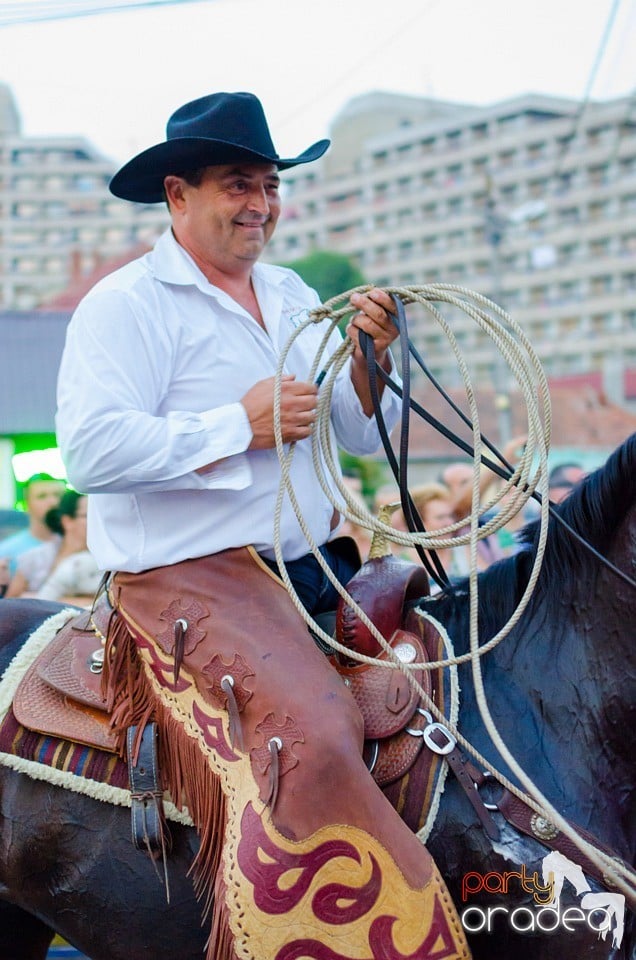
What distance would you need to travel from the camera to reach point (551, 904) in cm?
232

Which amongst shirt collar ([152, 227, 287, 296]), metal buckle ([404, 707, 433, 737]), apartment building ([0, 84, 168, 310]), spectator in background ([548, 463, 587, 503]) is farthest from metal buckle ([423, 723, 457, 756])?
apartment building ([0, 84, 168, 310])

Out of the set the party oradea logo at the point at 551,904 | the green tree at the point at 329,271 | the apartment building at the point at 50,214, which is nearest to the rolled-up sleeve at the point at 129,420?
the party oradea logo at the point at 551,904

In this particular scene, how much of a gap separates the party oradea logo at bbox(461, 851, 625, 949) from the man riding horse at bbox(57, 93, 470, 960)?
0.46 feet

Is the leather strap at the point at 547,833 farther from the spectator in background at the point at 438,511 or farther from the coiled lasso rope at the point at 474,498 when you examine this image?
the spectator in background at the point at 438,511

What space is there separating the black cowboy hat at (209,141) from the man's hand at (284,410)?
61cm

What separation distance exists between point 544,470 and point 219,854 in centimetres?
123

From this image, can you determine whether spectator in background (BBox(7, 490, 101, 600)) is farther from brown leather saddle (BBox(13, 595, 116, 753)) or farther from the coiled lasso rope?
the coiled lasso rope

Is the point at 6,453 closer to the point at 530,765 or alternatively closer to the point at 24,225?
the point at 530,765

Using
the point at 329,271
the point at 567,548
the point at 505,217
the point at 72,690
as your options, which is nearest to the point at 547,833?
the point at 567,548

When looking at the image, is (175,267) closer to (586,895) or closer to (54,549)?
(586,895)

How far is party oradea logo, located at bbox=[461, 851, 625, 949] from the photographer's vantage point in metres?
2.31

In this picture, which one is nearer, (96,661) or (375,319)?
(375,319)

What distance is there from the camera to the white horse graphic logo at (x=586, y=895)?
230 centimetres

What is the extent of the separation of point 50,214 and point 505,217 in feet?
140
